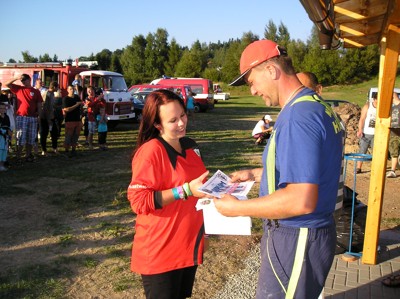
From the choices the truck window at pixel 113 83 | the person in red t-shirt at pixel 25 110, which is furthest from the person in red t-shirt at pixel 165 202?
the truck window at pixel 113 83

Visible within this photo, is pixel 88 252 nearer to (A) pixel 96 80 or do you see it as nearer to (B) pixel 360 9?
(B) pixel 360 9

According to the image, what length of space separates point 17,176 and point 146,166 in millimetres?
6898

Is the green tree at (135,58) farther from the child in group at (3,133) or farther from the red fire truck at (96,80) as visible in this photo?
the child in group at (3,133)

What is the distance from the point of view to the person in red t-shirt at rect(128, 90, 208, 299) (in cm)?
233

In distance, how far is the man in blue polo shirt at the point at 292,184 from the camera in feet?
5.67

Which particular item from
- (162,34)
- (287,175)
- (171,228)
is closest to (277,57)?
(287,175)

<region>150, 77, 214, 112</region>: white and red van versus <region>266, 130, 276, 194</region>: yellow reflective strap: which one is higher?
<region>150, 77, 214, 112</region>: white and red van

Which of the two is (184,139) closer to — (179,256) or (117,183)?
(179,256)

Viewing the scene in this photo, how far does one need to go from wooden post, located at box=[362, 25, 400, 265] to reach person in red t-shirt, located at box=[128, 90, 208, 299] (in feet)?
8.35

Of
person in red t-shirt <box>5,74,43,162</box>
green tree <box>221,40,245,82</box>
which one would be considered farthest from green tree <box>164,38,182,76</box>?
person in red t-shirt <box>5,74,43,162</box>

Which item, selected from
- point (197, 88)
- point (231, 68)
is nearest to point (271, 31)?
point (231, 68)

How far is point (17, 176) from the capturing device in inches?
324

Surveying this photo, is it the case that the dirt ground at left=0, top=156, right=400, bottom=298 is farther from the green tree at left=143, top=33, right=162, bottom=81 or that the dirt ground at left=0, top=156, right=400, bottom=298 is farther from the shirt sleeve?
the green tree at left=143, top=33, right=162, bottom=81

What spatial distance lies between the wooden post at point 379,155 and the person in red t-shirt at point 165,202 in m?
2.54
